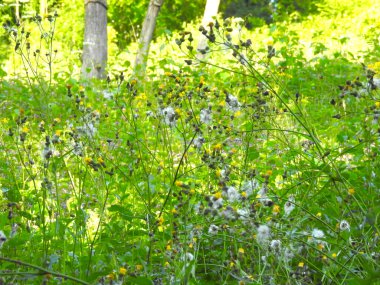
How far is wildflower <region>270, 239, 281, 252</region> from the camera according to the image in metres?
1.99

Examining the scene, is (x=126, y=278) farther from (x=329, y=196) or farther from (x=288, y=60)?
(x=288, y=60)

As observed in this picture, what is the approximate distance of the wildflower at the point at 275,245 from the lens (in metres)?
1.99

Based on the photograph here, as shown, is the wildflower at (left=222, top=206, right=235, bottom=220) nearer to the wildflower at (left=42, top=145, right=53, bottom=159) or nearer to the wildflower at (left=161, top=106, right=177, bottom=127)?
the wildflower at (left=42, top=145, right=53, bottom=159)

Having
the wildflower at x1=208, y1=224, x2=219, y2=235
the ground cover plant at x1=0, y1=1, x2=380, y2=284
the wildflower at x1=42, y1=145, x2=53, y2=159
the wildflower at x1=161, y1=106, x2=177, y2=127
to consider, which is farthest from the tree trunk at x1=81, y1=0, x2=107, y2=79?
the wildflower at x1=208, y1=224, x2=219, y2=235

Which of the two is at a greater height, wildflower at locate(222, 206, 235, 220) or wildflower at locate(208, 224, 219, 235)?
wildflower at locate(222, 206, 235, 220)

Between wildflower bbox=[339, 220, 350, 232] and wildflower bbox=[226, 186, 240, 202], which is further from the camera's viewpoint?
wildflower bbox=[339, 220, 350, 232]

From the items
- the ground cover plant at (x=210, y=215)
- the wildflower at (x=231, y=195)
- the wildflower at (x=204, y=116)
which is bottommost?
the ground cover plant at (x=210, y=215)

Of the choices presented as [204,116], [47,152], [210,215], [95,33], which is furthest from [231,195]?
[95,33]

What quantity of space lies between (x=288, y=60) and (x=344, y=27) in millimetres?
7830

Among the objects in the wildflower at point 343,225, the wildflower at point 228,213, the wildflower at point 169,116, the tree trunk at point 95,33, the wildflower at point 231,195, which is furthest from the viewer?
the tree trunk at point 95,33

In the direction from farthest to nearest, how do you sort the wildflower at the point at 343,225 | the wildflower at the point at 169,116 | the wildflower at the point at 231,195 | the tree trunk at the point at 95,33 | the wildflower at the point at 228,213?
the tree trunk at the point at 95,33
the wildflower at the point at 169,116
the wildflower at the point at 343,225
the wildflower at the point at 231,195
the wildflower at the point at 228,213

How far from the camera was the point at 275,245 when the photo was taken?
2014 mm

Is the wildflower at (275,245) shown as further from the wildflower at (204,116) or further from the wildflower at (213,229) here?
the wildflower at (204,116)

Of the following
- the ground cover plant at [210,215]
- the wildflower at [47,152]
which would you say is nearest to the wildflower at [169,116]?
the ground cover plant at [210,215]
